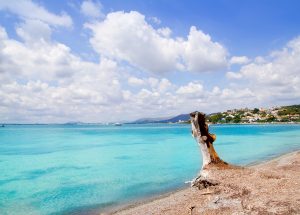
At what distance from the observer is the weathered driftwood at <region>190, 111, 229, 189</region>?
15.1 meters

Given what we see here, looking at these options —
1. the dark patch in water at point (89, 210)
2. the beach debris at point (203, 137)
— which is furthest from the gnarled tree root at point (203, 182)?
the dark patch in water at point (89, 210)

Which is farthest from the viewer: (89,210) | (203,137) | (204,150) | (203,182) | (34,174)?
(34,174)

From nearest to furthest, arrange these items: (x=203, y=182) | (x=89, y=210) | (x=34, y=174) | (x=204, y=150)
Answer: (x=203, y=182)
(x=89, y=210)
(x=204, y=150)
(x=34, y=174)

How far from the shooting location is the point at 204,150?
1692 centimetres

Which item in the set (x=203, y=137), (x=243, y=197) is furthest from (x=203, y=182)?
(x=243, y=197)

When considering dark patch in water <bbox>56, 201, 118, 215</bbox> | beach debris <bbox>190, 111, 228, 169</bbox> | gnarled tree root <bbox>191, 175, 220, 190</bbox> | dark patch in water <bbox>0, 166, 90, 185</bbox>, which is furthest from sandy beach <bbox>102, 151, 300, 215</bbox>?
dark patch in water <bbox>0, 166, 90, 185</bbox>

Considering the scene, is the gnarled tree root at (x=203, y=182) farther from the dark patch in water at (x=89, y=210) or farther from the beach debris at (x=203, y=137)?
the dark patch in water at (x=89, y=210)

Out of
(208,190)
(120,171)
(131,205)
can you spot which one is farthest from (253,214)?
(120,171)

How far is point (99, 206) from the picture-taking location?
669 inches

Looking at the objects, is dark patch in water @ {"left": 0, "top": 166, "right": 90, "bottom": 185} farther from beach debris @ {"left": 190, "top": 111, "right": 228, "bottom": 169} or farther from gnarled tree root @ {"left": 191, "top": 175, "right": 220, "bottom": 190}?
gnarled tree root @ {"left": 191, "top": 175, "right": 220, "bottom": 190}

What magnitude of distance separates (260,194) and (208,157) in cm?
528

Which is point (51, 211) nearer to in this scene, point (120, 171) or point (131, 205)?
point (131, 205)

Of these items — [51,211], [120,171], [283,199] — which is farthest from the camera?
[120,171]

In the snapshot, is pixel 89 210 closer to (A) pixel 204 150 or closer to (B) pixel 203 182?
(B) pixel 203 182
